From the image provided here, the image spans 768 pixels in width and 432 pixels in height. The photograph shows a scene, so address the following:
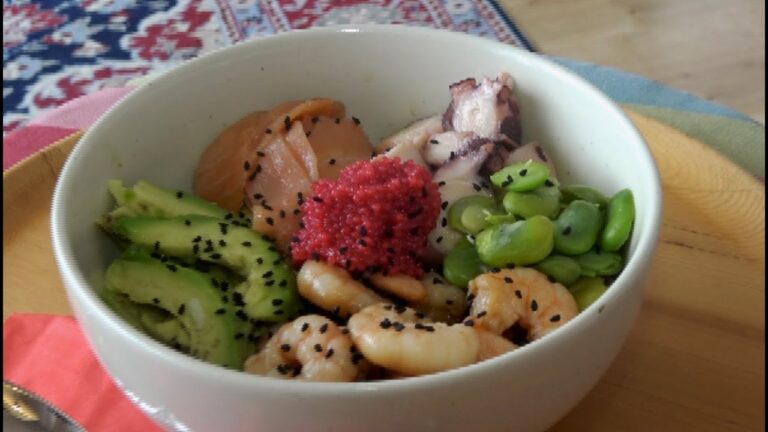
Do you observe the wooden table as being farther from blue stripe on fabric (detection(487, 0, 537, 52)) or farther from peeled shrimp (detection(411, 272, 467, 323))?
blue stripe on fabric (detection(487, 0, 537, 52))

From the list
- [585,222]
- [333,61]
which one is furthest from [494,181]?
[333,61]

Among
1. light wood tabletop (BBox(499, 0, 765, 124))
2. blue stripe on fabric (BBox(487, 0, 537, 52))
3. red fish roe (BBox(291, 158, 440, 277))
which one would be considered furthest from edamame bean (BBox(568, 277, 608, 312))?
light wood tabletop (BBox(499, 0, 765, 124))

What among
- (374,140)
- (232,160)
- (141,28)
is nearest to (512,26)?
(141,28)

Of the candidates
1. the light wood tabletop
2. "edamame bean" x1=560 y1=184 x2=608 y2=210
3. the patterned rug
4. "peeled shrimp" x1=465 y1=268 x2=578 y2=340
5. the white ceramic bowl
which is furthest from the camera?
the light wood tabletop

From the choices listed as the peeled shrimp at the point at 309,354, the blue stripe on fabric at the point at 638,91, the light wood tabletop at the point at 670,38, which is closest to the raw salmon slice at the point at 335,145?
the peeled shrimp at the point at 309,354

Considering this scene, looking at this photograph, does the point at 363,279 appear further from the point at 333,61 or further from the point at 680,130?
the point at 680,130

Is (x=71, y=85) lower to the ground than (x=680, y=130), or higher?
lower
